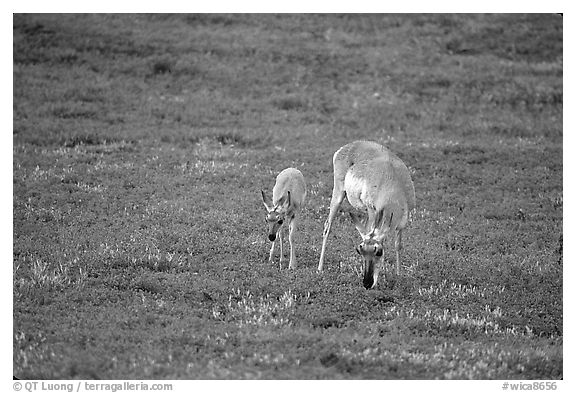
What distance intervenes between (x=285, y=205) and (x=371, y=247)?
9.38 ft

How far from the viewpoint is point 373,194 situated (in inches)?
549

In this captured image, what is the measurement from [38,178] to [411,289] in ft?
39.7

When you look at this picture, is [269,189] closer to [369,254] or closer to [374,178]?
[374,178]

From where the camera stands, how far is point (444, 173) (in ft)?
73.2

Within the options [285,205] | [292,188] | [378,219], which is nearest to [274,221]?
[285,205]

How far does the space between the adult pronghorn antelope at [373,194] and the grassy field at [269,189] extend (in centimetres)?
107

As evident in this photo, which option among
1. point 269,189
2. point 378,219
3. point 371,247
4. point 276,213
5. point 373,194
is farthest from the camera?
point 269,189

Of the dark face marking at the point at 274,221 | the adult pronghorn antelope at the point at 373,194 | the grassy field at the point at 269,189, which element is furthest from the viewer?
the dark face marking at the point at 274,221

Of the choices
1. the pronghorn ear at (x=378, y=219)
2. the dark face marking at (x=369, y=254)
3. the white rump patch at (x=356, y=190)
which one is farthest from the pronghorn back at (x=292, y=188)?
the dark face marking at (x=369, y=254)

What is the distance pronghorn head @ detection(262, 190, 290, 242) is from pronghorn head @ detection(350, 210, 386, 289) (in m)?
2.17

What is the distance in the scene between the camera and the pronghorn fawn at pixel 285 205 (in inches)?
559

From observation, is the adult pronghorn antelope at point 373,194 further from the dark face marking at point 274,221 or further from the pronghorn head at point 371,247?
the dark face marking at point 274,221
